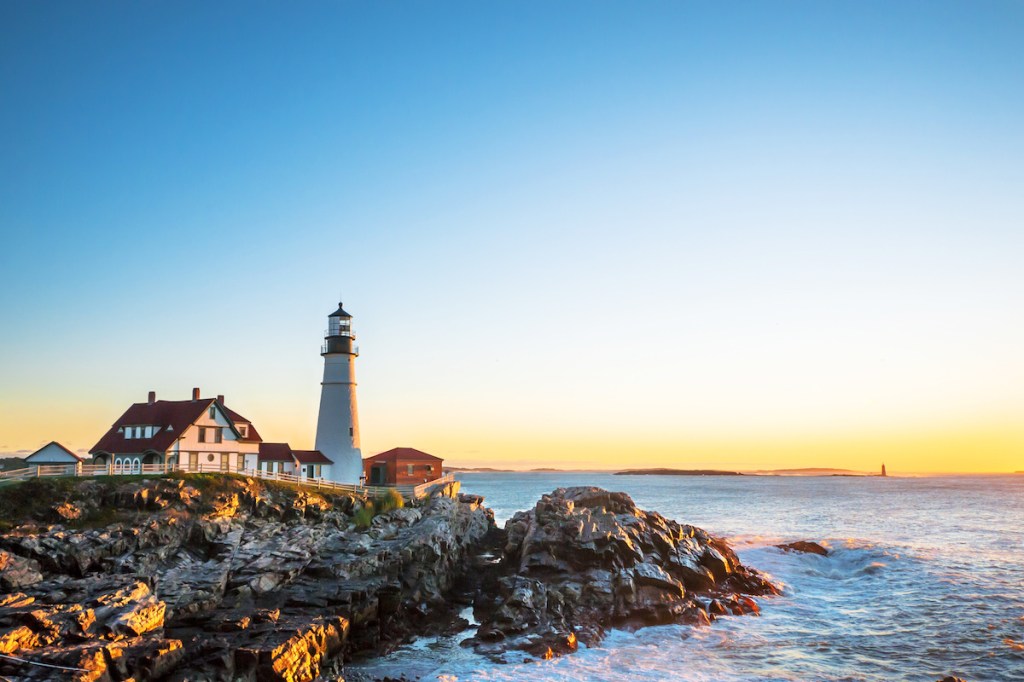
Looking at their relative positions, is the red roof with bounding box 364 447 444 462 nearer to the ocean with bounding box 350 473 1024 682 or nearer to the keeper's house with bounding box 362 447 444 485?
the keeper's house with bounding box 362 447 444 485

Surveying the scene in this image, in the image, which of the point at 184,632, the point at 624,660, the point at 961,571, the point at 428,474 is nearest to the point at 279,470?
the point at 428,474

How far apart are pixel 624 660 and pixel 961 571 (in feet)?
86.0

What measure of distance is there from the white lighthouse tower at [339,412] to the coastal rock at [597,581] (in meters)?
18.8

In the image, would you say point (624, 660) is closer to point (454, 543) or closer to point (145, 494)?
point (454, 543)

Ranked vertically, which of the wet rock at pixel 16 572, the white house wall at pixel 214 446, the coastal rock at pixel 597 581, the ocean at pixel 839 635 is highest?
the white house wall at pixel 214 446

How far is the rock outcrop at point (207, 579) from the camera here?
66.8 feet

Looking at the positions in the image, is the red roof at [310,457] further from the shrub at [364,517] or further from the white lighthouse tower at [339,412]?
the shrub at [364,517]

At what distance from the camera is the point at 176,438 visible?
43250 mm

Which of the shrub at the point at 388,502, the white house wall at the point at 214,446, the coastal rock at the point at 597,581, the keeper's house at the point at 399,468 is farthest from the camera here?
the keeper's house at the point at 399,468

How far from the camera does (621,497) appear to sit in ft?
139

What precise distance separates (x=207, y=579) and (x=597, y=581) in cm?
1603

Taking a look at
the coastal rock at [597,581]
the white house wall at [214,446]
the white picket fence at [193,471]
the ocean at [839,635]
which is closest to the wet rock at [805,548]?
the ocean at [839,635]

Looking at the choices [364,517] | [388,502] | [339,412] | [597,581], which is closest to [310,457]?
[339,412]

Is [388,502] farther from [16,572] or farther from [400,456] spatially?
[16,572]
